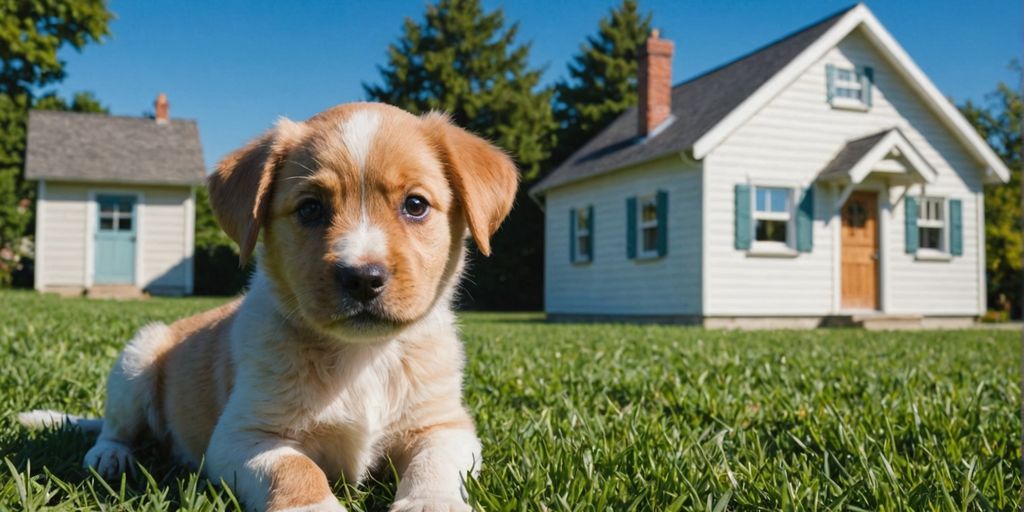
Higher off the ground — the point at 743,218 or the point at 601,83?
the point at 601,83

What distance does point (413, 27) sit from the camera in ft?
128

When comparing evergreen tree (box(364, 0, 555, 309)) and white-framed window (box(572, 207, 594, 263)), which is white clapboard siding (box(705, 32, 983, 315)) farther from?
evergreen tree (box(364, 0, 555, 309))

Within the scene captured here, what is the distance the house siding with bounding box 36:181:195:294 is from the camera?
1069 inches

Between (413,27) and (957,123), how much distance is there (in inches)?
1017

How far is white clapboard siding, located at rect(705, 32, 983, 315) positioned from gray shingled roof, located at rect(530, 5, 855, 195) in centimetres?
63

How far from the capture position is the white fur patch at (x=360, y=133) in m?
2.80

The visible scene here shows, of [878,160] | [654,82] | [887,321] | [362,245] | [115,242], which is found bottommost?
[887,321]

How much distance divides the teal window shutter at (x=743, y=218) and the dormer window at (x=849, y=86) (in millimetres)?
3616

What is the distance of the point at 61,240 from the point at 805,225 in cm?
2362

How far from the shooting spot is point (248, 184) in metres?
2.95

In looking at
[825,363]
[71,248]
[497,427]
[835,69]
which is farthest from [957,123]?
[71,248]

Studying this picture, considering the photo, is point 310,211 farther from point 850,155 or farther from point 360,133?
point 850,155

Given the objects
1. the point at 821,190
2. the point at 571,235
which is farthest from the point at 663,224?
the point at 571,235

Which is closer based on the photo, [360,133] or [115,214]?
[360,133]
